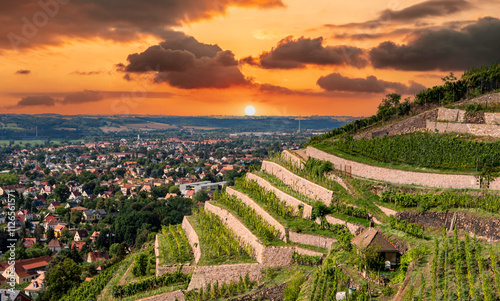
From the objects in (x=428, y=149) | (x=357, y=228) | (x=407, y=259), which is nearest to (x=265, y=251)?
(x=357, y=228)

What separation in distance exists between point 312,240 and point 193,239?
32.9 ft

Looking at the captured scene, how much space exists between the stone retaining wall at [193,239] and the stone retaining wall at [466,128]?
19.5 meters

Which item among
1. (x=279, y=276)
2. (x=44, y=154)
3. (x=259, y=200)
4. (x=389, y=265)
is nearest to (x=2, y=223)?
(x=259, y=200)

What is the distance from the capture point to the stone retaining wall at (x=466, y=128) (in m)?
31.9

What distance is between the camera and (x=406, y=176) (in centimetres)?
2844

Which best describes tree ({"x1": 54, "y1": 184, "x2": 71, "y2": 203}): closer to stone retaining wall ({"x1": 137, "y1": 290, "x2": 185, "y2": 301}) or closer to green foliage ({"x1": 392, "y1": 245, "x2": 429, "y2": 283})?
stone retaining wall ({"x1": 137, "y1": 290, "x2": 185, "y2": 301})

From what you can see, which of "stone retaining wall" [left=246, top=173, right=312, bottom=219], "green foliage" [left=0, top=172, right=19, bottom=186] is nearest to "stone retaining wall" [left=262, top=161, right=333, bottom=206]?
"stone retaining wall" [left=246, top=173, right=312, bottom=219]

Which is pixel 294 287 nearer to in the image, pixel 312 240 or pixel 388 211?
pixel 312 240

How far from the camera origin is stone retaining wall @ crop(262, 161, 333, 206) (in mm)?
28719

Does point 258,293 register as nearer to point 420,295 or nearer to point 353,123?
point 420,295

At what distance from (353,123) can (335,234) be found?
18610 mm

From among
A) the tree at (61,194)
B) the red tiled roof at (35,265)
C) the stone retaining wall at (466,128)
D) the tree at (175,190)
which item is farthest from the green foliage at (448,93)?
the tree at (61,194)

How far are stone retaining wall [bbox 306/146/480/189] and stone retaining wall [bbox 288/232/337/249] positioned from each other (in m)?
6.45

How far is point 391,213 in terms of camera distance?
25.6m
